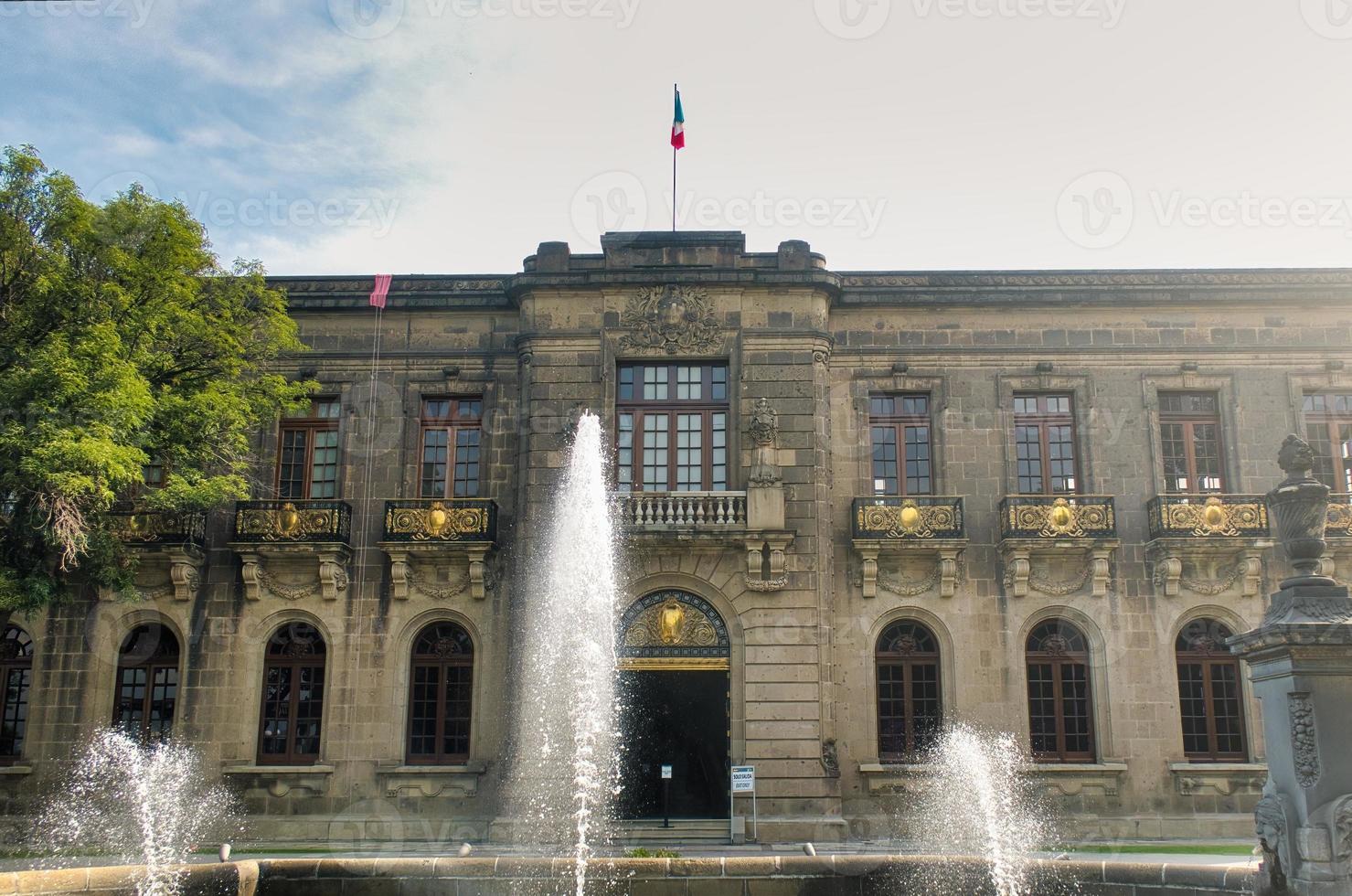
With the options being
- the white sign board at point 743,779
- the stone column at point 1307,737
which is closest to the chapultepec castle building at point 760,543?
the white sign board at point 743,779

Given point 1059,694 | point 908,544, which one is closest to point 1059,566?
point 1059,694

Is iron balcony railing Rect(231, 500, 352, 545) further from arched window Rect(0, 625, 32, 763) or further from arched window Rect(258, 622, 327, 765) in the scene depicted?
arched window Rect(0, 625, 32, 763)

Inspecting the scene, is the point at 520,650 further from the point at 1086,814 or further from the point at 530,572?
the point at 1086,814

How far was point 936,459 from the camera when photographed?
82.8 ft

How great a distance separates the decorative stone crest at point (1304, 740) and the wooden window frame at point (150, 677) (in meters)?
20.7

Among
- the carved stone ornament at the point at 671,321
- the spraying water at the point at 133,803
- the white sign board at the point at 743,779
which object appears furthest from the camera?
the carved stone ornament at the point at 671,321

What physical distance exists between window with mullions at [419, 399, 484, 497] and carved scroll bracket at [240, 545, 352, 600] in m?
2.40

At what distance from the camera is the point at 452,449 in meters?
26.0

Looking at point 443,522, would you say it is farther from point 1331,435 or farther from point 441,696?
point 1331,435

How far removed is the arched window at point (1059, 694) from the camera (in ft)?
78.6

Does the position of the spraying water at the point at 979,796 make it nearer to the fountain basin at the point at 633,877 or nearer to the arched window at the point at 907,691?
the arched window at the point at 907,691

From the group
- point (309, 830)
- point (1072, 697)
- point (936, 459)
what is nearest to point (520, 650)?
point (309, 830)

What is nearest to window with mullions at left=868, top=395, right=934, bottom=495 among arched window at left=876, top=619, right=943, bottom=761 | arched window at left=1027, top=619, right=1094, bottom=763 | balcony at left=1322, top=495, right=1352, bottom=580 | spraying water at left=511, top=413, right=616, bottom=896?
arched window at left=876, top=619, right=943, bottom=761

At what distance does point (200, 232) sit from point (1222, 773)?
2211 cm
